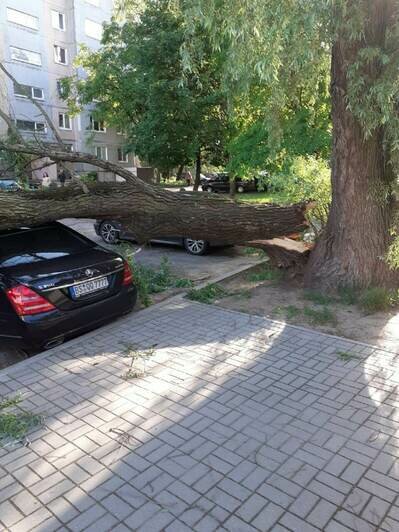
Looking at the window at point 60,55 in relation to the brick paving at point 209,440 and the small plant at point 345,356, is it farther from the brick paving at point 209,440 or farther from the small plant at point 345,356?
the small plant at point 345,356

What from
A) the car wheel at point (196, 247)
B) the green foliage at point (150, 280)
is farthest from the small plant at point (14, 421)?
the car wheel at point (196, 247)

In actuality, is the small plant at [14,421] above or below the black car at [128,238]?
below

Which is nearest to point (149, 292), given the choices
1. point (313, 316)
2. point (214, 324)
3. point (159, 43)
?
point (214, 324)

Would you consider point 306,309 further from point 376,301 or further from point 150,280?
point 150,280

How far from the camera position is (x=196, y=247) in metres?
9.72

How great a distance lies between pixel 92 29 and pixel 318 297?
36087 millimetres

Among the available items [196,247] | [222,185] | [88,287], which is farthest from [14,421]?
[222,185]

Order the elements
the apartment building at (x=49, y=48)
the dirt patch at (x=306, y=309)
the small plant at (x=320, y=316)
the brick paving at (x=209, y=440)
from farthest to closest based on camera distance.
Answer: the apartment building at (x=49, y=48)
the small plant at (x=320, y=316)
the dirt patch at (x=306, y=309)
the brick paving at (x=209, y=440)

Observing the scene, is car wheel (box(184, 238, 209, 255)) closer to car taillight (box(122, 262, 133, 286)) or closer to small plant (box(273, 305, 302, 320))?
small plant (box(273, 305, 302, 320))

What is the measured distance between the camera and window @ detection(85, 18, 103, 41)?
110 feet

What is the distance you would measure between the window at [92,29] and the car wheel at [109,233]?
1138 inches

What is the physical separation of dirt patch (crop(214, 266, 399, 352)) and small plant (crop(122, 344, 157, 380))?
176 cm

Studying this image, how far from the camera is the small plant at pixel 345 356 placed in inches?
167

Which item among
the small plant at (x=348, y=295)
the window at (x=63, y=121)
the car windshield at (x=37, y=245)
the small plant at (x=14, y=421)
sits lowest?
the small plant at (x=14, y=421)
